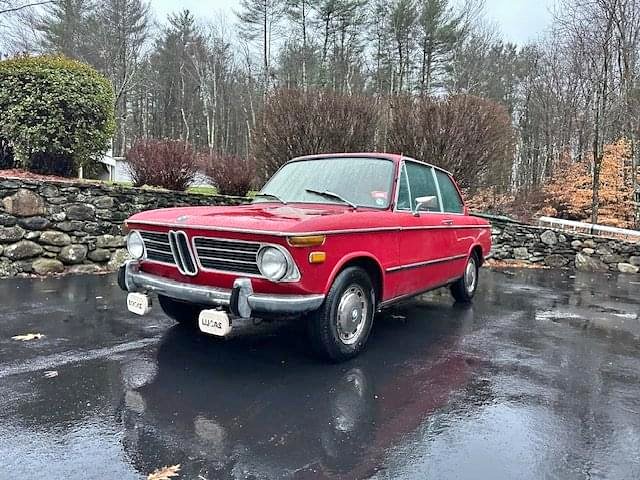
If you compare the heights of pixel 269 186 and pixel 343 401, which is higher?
pixel 269 186

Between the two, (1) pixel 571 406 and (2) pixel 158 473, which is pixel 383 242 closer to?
(1) pixel 571 406

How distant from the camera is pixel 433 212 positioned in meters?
5.32

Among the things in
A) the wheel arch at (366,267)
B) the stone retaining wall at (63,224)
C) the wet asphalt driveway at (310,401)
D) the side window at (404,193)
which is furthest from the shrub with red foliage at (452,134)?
the wheel arch at (366,267)

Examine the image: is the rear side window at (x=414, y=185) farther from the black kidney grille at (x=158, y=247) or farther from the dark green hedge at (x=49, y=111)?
the dark green hedge at (x=49, y=111)

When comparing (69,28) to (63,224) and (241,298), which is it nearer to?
(63,224)

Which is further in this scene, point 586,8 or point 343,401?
point 586,8

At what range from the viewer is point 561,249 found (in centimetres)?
1162

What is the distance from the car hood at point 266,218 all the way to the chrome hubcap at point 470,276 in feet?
9.24

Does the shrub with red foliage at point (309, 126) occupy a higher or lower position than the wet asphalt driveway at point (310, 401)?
higher

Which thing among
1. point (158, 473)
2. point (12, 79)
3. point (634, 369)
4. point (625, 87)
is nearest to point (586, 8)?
point (625, 87)

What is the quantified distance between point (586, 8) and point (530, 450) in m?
15.8

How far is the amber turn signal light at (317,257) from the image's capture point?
3.55 metres

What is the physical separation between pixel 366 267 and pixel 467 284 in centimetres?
299

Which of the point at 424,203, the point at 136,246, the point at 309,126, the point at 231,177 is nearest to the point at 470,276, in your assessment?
the point at 424,203
